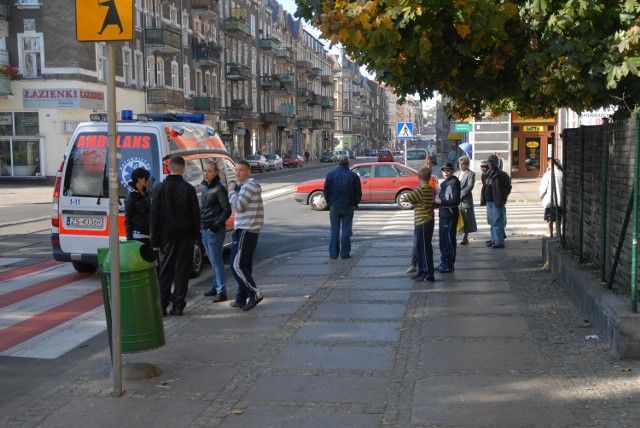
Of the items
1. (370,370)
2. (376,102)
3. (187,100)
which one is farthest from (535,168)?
(376,102)

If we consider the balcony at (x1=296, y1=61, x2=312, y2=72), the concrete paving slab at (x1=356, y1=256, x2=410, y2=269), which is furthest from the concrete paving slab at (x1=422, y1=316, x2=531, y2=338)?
the balcony at (x1=296, y1=61, x2=312, y2=72)

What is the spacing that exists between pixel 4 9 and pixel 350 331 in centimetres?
3445

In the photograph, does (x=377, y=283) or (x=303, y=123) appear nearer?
(x=377, y=283)

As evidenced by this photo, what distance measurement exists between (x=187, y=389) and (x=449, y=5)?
4558 mm

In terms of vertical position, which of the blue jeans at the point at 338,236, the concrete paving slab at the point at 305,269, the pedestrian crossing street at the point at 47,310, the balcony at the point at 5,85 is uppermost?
the balcony at the point at 5,85

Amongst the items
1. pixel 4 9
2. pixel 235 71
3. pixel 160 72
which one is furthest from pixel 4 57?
pixel 235 71

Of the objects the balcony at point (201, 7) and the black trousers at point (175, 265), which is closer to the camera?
the black trousers at point (175, 265)

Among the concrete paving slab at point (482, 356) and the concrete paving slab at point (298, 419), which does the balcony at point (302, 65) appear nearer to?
the concrete paving slab at point (482, 356)

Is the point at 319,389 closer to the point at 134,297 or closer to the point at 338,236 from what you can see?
the point at 134,297

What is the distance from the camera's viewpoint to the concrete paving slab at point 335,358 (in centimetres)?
635

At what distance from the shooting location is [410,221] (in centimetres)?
1948

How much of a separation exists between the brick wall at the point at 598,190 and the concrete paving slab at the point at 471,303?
1.07 m

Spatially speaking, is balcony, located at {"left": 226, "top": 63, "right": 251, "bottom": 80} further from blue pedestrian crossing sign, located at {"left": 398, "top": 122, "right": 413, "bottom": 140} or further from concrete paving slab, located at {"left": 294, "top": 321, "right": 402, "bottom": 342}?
concrete paving slab, located at {"left": 294, "top": 321, "right": 402, "bottom": 342}

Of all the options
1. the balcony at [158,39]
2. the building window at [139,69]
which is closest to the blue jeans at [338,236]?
the building window at [139,69]
